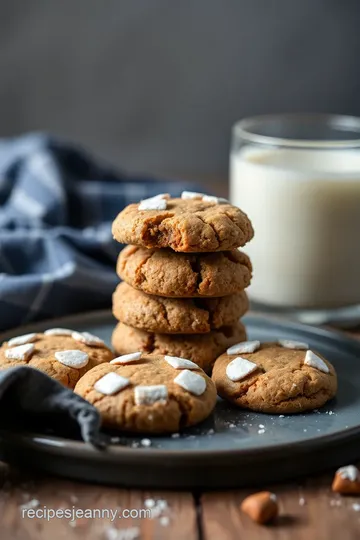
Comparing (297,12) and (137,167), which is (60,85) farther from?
(297,12)

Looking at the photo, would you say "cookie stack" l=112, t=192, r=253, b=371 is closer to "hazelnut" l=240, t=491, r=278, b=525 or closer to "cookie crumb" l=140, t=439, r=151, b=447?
"cookie crumb" l=140, t=439, r=151, b=447

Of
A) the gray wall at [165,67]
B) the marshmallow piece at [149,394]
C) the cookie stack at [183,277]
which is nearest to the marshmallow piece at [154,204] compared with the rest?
the cookie stack at [183,277]

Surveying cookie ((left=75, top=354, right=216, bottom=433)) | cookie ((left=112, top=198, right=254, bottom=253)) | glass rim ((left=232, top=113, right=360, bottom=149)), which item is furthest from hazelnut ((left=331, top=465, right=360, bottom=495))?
glass rim ((left=232, top=113, right=360, bottom=149))

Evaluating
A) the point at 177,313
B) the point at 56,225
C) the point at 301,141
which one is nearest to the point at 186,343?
the point at 177,313

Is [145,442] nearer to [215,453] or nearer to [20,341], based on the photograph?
[215,453]

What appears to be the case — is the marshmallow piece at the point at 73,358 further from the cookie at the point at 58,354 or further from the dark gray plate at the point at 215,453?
the dark gray plate at the point at 215,453

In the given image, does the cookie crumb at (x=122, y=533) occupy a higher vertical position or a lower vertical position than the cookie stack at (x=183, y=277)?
lower
